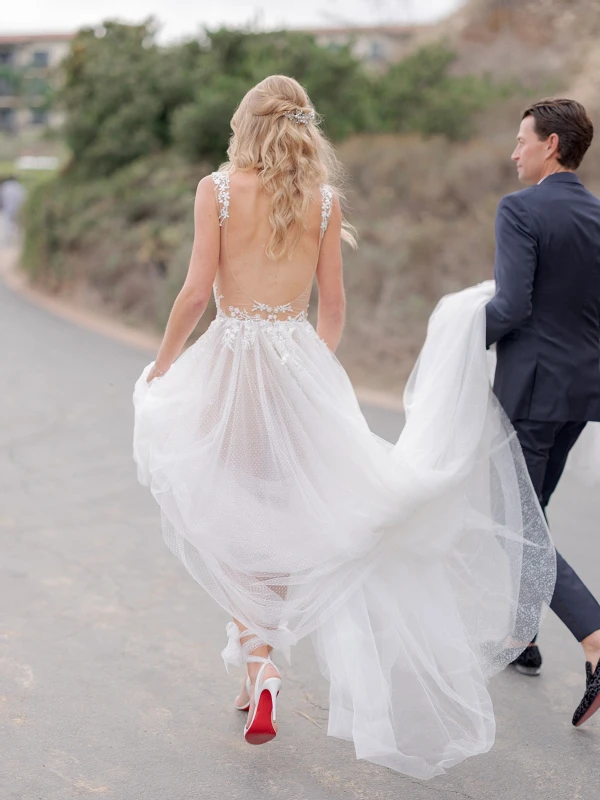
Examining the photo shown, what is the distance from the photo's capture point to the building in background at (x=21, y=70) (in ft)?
269

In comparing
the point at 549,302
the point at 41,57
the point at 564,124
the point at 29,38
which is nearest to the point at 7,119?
the point at 41,57

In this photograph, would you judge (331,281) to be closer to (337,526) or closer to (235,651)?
(337,526)

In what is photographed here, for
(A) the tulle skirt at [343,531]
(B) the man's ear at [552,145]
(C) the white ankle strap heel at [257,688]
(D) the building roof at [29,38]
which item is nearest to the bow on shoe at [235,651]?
(C) the white ankle strap heel at [257,688]

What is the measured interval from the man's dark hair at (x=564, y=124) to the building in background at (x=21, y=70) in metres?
82.3

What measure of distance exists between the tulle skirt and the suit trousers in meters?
0.13

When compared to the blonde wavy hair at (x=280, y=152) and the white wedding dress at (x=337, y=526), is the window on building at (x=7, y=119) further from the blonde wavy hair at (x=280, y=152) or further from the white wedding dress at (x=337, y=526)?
the white wedding dress at (x=337, y=526)

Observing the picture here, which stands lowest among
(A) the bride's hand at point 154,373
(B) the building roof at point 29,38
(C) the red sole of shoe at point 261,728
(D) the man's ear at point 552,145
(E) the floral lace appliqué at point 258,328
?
(B) the building roof at point 29,38

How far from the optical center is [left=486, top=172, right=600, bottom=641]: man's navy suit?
12.1 ft

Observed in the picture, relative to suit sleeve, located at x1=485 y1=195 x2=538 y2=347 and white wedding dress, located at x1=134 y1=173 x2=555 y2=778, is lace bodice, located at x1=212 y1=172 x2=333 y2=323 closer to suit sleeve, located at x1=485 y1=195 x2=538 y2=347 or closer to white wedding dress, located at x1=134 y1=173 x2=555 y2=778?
white wedding dress, located at x1=134 y1=173 x2=555 y2=778

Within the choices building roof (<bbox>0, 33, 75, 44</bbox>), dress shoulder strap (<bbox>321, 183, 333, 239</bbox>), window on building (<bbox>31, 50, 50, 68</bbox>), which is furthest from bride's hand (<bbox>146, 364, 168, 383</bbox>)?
window on building (<bbox>31, 50, 50, 68</bbox>)

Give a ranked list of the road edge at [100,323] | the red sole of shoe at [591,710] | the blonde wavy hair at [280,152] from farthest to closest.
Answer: the road edge at [100,323] < the red sole of shoe at [591,710] < the blonde wavy hair at [280,152]

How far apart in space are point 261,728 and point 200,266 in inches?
63.4

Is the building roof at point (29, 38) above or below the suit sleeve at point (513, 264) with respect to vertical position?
below

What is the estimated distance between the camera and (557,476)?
13.6ft
